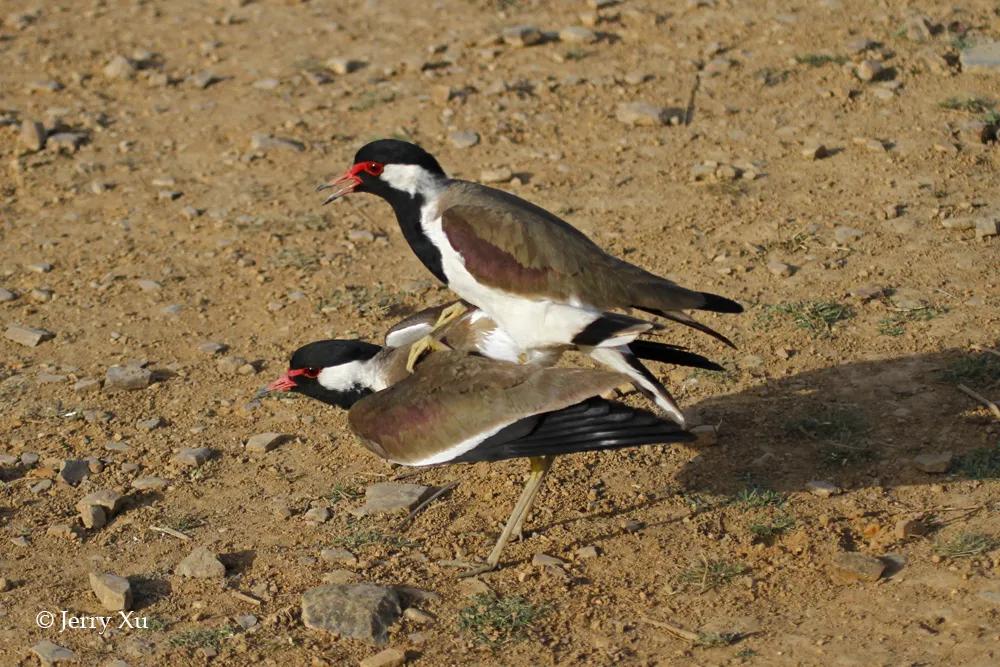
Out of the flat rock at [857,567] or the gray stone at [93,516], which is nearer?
the flat rock at [857,567]

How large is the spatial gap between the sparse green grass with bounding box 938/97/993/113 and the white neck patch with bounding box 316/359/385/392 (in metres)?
4.52

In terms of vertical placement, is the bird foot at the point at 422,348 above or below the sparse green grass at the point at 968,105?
below

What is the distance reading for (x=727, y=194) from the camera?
26.8ft

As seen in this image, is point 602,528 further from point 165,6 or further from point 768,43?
point 165,6

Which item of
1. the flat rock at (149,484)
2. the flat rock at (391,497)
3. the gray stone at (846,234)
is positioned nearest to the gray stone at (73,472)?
the flat rock at (149,484)

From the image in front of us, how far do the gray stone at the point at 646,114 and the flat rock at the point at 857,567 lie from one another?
437 centimetres

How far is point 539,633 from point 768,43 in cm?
600

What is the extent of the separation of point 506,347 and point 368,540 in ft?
3.57

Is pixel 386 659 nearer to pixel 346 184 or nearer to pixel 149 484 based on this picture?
pixel 149 484

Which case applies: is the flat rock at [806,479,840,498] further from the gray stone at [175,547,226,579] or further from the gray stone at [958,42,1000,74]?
the gray stone at [958,42,1000,74]

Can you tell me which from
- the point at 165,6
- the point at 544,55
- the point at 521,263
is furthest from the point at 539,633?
the point at 165,6

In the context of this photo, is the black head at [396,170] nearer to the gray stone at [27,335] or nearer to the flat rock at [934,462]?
the gray stone at [27,335]

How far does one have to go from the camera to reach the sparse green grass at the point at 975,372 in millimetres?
6309

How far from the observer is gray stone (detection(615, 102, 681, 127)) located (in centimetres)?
892
